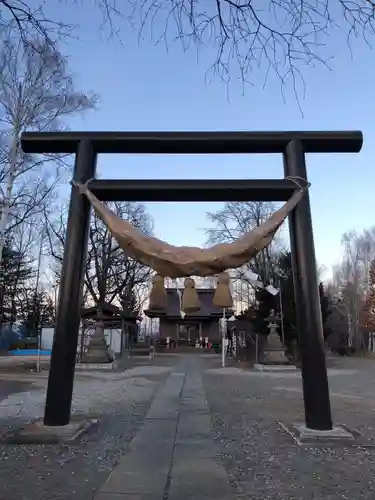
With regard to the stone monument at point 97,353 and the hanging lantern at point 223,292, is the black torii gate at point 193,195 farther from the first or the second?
the stone monument at point 97,353

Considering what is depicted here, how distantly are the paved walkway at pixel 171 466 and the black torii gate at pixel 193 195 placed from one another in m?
1.34

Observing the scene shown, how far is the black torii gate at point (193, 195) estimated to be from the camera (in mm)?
5793

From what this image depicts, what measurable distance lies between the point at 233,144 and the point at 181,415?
4.91 meters

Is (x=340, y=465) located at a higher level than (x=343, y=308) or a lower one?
lower

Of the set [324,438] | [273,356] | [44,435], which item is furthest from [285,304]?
[44,435]

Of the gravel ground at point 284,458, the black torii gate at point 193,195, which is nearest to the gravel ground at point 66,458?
the black torii gate at point 193,195

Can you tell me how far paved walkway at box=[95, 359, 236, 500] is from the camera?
12.6 ft

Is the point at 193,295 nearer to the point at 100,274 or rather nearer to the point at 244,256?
the point at 244,256

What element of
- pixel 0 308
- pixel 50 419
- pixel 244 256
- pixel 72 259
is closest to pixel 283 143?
pixel 244 256

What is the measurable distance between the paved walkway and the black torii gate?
52.9 inches

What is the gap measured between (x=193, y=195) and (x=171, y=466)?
3.57m

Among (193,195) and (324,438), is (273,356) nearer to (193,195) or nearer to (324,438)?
(324,438)

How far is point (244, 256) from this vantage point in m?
5.71

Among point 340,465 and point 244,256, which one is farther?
A: point 244,256
